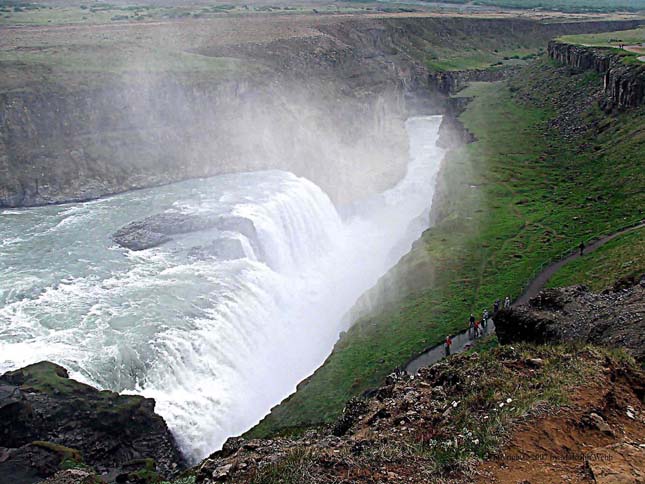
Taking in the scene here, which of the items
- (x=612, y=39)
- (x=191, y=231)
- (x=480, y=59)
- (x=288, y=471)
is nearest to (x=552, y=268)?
(x=191, y=231)

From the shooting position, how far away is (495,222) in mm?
48156

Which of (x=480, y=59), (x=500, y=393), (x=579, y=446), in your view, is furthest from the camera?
(x=480, y=59)

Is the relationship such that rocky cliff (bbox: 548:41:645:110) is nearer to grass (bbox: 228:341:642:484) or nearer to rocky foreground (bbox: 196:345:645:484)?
grass (bbox: 228:341:642:484)

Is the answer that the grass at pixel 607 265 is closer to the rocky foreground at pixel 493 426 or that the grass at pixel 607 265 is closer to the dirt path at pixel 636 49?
the rocky foreground at pixel 493 426

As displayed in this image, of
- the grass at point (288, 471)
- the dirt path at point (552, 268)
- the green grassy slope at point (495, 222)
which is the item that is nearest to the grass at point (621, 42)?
the green grassy slope at point (495, 222)

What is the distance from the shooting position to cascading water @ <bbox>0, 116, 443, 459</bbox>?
2809 centimetres

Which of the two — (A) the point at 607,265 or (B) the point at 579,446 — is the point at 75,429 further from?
(A) the point at 607,265

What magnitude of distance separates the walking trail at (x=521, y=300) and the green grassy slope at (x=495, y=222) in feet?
1.68

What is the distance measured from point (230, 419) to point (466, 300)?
1457 cm

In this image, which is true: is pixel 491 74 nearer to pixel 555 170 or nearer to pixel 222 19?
pixel 222 19

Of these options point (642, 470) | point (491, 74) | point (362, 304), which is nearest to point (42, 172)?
point (362, 304)

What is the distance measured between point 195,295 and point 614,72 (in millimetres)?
52695

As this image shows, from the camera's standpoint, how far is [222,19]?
105750 millimetres

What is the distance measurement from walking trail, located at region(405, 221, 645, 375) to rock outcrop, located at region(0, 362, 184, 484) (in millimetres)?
11048
